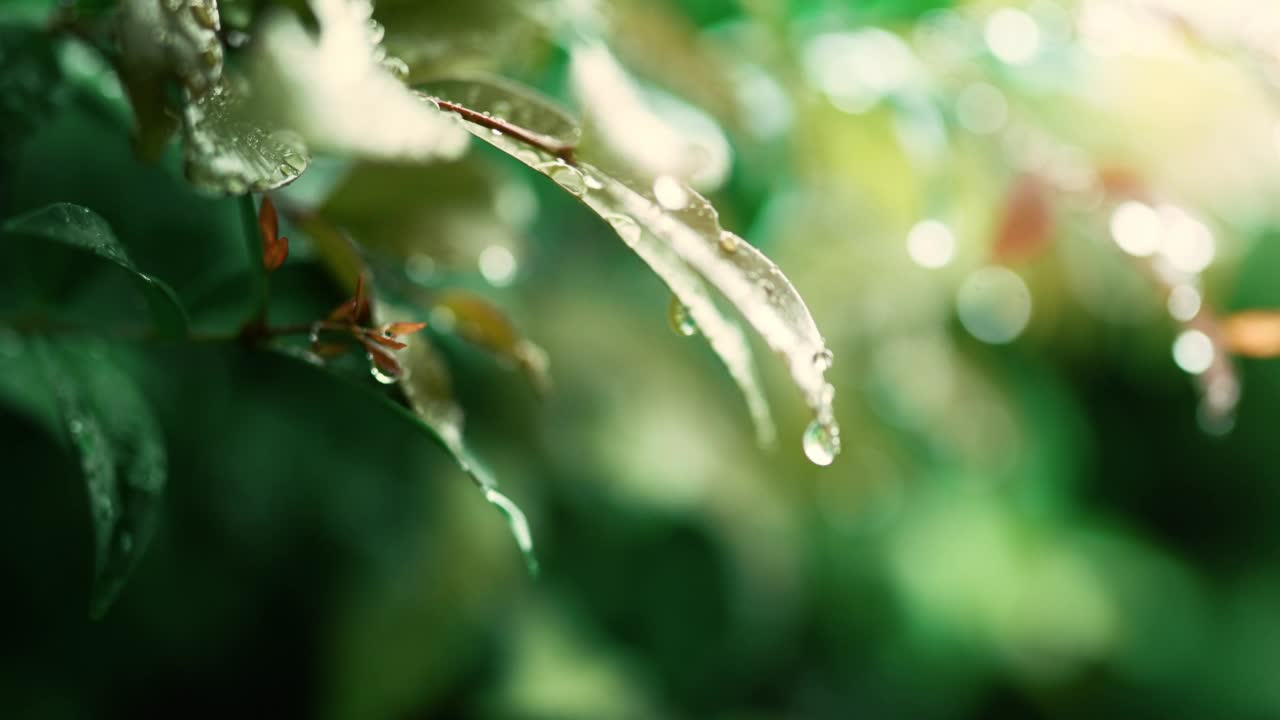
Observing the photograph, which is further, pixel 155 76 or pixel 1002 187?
pixel 1002 187

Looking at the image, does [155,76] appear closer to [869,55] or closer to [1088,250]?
[869,55]

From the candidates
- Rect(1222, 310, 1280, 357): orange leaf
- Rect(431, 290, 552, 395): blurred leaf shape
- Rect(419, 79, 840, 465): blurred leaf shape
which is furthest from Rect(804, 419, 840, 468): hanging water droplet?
Rect(1222, 310, 1280, 357): orange leaf

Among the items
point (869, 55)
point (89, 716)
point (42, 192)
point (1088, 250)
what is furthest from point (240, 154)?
point (1088, 250)

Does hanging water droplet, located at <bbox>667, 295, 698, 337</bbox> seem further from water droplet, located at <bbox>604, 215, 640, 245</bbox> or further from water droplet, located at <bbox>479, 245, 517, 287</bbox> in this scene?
water droplet, located at <bbox>479, 245, 517, 287</bbox>

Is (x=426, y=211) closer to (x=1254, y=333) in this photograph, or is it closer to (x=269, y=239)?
(x=269, y=239)

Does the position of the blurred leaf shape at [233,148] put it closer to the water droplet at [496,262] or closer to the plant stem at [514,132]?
the plant stem at [514,132]

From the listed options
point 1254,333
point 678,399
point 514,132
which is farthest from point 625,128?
point 678,399
